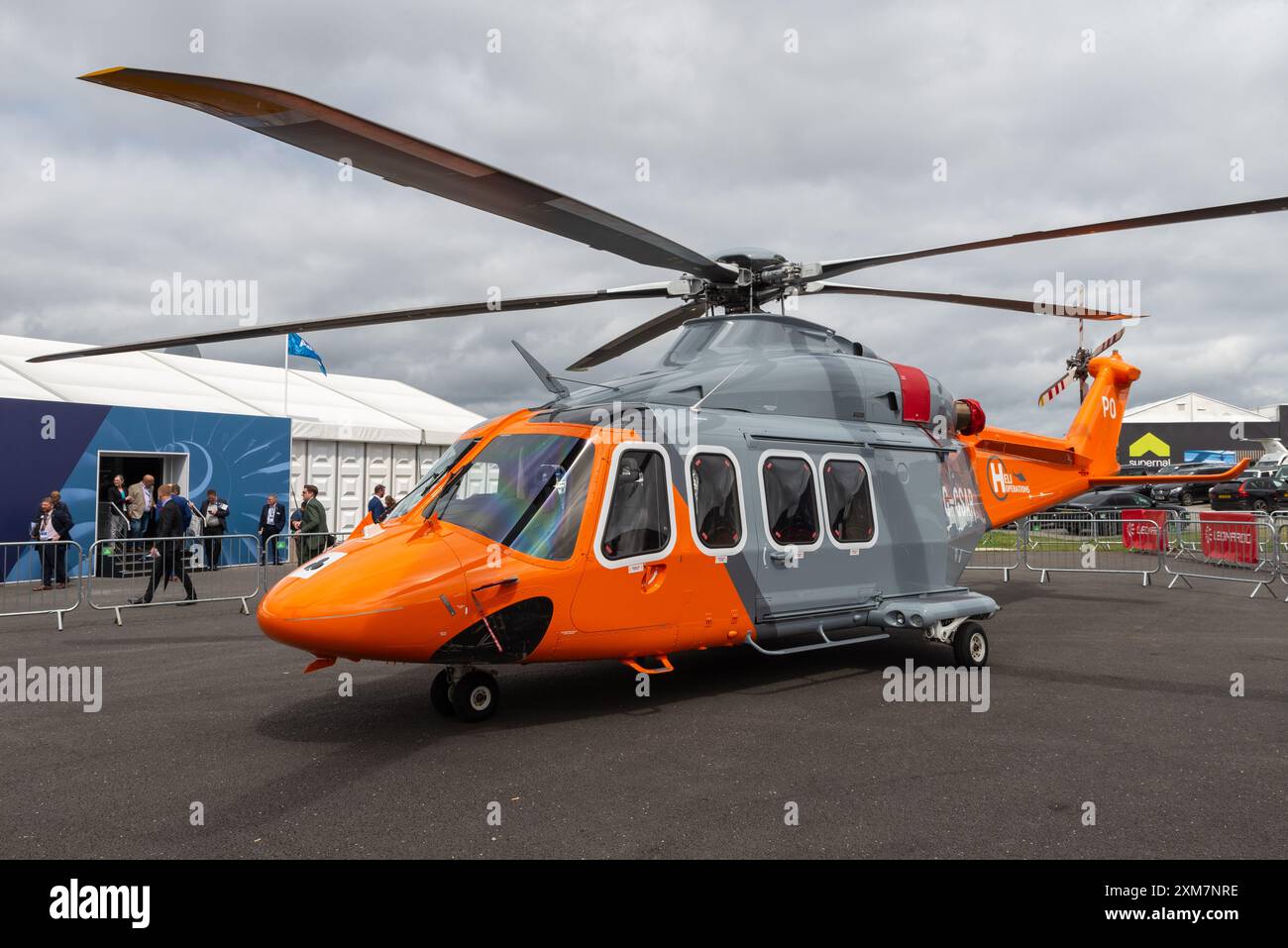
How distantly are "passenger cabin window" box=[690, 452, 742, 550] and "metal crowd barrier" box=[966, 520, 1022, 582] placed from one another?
1175 cm

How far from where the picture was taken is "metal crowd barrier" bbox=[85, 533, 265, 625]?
39.8 feet

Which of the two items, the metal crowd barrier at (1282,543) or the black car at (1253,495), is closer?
the metal crowd barrier at (1282,543)

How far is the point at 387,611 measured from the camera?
17.2 ft

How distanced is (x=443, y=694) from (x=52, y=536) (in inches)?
486

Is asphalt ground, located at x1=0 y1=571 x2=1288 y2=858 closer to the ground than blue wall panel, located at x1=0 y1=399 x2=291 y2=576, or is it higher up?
closer to the ground

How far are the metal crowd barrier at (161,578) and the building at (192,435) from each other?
427 cm

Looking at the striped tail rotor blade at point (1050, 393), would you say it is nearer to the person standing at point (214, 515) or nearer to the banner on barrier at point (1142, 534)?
the banner on barrier at point (1142, 534)

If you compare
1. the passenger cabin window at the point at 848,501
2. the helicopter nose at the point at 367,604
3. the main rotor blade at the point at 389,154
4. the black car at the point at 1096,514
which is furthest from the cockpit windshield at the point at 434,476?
the black car at the point at 1096,514

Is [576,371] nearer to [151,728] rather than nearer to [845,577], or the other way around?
[845,577]

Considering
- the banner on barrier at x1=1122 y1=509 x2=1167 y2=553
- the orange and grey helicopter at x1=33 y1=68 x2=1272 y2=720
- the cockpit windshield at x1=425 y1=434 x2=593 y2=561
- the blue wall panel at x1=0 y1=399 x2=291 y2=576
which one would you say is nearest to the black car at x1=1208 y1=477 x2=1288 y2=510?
the banner on barrier at x1=1122 y1=509 x2=1167 y2=553

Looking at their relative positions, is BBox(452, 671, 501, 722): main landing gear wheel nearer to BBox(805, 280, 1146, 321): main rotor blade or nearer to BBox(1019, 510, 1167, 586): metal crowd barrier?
BBox(805, 280, 1146, 321): main rotor blade

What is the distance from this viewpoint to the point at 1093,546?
56.0 ft

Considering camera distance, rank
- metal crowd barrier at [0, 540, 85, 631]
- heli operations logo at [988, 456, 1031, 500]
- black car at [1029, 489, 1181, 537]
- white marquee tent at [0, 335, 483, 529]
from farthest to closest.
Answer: white marquee tent at [0, 335, 483, 529] → black car at [1029, 489, 1181, 537] → metal crowd barrier at [0, 540, 85, 631] → heli operations logo at [988, 456, 1031, 500]

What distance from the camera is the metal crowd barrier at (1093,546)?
53.8ft
